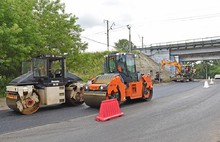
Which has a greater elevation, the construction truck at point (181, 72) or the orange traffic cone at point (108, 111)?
the construction truck at point (181, 72)

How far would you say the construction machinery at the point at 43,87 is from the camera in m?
10.2

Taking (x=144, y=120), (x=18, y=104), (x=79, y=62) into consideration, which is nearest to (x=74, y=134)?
(x=144, y=120)

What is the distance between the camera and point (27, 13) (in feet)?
52.3

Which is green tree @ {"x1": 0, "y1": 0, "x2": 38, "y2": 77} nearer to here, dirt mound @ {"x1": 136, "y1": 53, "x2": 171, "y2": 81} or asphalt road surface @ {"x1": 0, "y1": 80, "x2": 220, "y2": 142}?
asphalt road surface @ {"x1": 0, "y1": 80, "x2": 220, "y2": 142}

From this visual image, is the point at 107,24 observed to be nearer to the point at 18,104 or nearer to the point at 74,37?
the point at 74,37

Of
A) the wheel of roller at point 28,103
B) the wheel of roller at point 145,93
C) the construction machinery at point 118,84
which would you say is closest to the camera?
the wheel of roller at point 28,103

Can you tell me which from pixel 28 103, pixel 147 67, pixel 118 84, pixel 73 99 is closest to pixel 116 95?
pixel 118 84

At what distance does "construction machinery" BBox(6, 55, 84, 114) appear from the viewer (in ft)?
33.4

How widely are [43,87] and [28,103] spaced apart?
936 mm

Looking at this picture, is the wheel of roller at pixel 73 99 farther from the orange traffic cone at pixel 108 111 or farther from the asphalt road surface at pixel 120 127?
the orange traffic cone at pixel 108 111

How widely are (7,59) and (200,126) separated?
441 inches

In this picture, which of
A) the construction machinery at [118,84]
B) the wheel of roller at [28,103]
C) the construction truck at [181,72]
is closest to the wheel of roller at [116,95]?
the construction machinery at [118,84]

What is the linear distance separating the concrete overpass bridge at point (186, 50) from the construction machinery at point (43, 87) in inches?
1554

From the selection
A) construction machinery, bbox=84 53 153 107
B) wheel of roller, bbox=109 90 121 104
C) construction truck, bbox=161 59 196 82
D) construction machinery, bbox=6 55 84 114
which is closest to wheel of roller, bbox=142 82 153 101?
construction machinery, bbox=84 53 153 107
